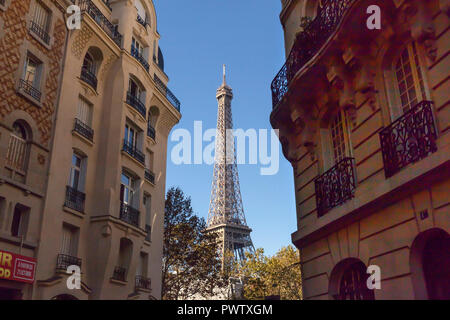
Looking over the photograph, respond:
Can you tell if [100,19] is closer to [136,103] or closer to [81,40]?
[81,40]

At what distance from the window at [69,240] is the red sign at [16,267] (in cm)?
244

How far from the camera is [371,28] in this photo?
29.1 feet

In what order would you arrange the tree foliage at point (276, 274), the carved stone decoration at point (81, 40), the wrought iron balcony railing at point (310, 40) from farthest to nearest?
the tree foliage at point (276, 274) → the carved stone decoration at point (81, 40) → the wrought iron balcony railing at point (310, 40)

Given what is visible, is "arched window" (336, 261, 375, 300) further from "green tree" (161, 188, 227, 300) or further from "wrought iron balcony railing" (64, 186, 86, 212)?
"green tree" (161, 188, 227, 300)

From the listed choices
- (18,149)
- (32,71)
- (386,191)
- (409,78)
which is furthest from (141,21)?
(386,191)

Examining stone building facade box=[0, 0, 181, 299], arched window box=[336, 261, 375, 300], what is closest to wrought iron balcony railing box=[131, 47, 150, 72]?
stone building facade box=[0, 0, 181, 299]

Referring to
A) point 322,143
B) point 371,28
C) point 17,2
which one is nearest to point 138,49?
point 17,2

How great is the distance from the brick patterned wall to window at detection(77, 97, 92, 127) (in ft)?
6.83

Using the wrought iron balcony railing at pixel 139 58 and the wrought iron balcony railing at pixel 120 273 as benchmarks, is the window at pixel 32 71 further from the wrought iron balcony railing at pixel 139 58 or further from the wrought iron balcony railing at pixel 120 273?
the wrought iron balcony railing at pixel 120 273

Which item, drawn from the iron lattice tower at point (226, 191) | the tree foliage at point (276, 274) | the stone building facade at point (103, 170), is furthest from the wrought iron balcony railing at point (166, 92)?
the iron lattice tower at point (226, 191)

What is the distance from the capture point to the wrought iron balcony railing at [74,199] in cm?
1895

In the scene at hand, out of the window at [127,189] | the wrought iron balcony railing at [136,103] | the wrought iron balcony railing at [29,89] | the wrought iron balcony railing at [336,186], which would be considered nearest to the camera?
the wrought iron balcony railing at [336,186]

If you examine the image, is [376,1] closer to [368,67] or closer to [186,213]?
[368,67]

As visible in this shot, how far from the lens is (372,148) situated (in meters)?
9.02
